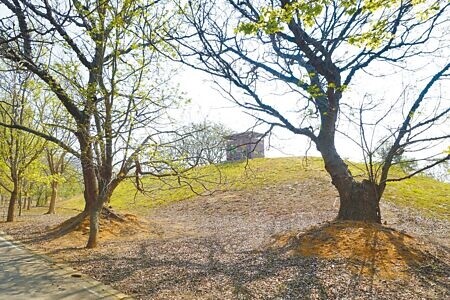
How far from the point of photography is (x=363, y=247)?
5402mm

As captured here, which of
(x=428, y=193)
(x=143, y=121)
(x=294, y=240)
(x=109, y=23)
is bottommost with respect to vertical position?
(x=294, y=240)

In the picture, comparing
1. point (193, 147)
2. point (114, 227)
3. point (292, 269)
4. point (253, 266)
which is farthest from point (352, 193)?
point (114, 227)

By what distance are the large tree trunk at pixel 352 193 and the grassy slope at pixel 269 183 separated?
313cm

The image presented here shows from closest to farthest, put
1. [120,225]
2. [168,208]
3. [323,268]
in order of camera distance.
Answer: [323,268] → [120,225] → [168,208]

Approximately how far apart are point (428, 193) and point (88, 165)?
46.9 feet

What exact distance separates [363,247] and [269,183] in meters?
13.2

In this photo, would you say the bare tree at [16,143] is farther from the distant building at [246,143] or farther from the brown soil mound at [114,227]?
the distant building at [246,143]

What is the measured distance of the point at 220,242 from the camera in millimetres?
7695

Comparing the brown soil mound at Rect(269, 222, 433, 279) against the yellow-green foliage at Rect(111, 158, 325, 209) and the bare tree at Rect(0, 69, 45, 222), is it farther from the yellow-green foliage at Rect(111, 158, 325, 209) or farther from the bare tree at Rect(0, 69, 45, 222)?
the bare tree at Rect(0, 69, 45, 222)

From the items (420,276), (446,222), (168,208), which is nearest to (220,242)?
(420,276)

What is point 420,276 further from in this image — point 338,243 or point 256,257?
point 256,257

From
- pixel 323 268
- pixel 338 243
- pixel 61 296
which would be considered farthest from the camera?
pixel 338 243

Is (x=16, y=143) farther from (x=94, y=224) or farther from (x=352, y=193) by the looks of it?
(x=352, y=193)

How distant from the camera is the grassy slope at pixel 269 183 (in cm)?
1299
